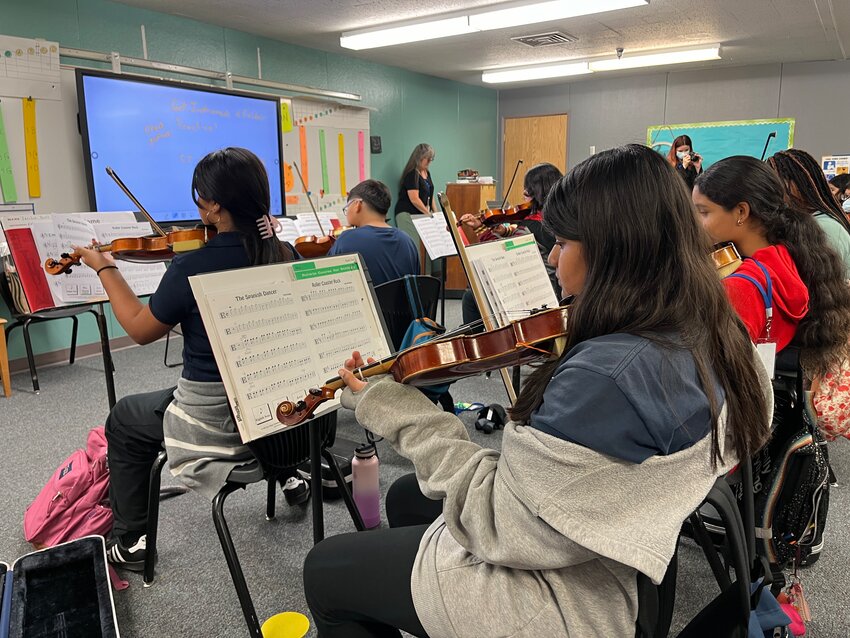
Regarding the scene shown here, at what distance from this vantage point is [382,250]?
2758 millimetres

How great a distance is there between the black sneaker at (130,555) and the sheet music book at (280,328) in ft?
2.67

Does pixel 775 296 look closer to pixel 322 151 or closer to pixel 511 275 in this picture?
pixel 511 275

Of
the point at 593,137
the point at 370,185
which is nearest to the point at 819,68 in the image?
the point at 593,137

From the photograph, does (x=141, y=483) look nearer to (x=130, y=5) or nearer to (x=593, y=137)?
(x=130, y=5)

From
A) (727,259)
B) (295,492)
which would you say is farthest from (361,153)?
(727,259)

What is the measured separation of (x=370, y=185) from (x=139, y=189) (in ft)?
7.07

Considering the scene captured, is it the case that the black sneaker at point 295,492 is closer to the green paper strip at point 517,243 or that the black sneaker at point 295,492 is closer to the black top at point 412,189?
the green paper strip at point 517,243

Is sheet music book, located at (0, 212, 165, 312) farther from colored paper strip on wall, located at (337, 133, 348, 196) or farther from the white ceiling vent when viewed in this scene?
the white ceiling vent

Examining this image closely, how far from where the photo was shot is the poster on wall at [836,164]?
678 cm

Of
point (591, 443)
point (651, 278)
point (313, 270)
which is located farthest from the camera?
point (313, 270)

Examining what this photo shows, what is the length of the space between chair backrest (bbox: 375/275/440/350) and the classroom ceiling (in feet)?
8.55

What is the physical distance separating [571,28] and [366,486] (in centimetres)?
446

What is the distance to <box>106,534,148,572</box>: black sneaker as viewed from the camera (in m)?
1.79

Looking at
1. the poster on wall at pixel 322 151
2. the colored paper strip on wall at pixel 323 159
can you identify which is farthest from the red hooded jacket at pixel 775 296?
the colored paper strip on wall at pixel 323 159
